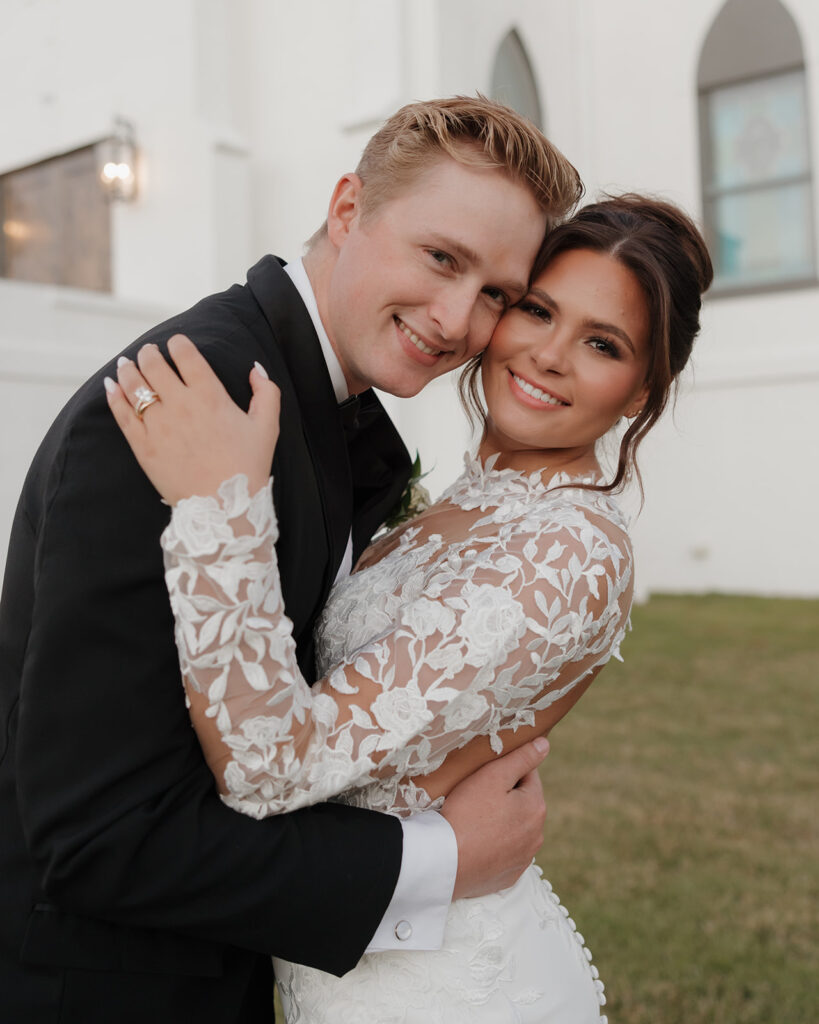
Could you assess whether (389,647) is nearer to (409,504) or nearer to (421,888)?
(421,888)

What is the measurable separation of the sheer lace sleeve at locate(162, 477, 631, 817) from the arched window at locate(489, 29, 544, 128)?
8.89 m

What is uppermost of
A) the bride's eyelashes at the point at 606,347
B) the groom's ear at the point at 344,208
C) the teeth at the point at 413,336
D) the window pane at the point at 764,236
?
the window pane at the point at 764,236

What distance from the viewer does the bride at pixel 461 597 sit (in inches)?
57.0

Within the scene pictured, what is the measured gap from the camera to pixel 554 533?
193cm

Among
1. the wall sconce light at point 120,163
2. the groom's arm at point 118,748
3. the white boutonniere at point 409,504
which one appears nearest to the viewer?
the groom's arm at point 118,748

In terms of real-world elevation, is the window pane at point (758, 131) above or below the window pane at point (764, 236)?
above

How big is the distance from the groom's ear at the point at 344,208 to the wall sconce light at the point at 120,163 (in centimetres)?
748

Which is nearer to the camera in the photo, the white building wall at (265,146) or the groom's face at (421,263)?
the groom's face at (421,263)

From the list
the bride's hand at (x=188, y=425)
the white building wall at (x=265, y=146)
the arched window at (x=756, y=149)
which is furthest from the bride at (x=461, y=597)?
the arched window at (x=756, y=149)

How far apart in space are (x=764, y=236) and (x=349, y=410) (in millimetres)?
11476

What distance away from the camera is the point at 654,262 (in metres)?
2.20

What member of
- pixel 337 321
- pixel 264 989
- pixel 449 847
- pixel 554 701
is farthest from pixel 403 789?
pixel 337 321

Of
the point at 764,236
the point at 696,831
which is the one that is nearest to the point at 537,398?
the point at 696,831

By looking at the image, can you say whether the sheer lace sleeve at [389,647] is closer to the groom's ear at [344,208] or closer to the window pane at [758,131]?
the groom's ear at [344,208]
